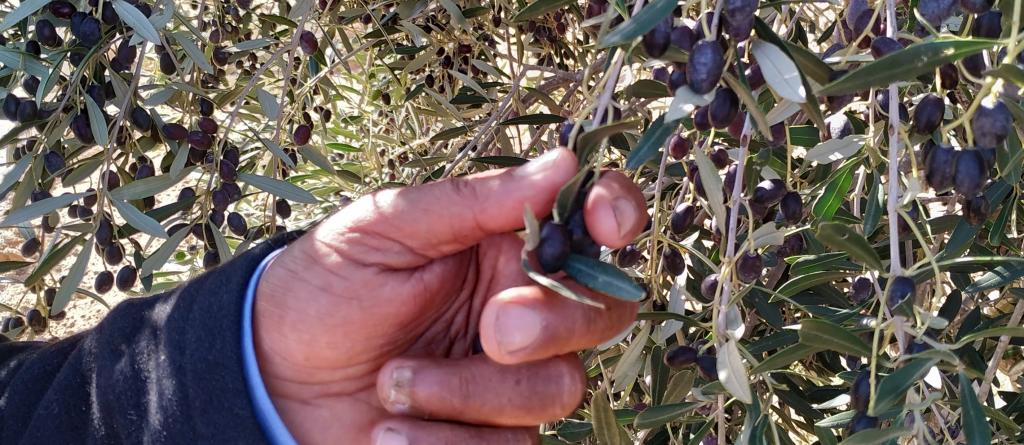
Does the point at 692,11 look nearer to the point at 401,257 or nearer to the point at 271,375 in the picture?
the point at 401,257

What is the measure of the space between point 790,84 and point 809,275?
57 cm

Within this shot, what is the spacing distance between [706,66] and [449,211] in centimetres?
36

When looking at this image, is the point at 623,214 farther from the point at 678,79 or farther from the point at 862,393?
the point at 862,393

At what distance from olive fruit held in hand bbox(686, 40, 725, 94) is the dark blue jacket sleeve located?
0.62 meters

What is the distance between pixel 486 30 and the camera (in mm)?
2725

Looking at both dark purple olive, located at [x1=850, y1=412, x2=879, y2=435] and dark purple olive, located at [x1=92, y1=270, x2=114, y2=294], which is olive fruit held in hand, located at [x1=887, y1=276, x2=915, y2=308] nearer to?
dark purple olive, located at [x1=850, y1=412, x2=879, y2=435]

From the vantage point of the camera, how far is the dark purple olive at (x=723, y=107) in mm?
840

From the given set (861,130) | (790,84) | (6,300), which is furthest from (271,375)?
(6,300)

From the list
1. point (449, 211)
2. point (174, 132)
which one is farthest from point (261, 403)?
point (174, 132)

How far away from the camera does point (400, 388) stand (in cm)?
106

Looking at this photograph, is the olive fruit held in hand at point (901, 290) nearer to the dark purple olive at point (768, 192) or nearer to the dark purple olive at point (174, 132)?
the dark purple olive at point (768, 192)

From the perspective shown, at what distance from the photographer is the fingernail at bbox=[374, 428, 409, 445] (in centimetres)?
104

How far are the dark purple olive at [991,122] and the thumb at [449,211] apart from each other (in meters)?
0.35

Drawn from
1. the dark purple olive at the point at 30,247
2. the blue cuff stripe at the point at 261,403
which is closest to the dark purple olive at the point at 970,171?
the blue cuff stripe at the point at 261,403
